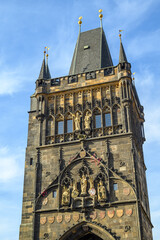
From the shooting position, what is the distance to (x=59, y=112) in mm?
24750

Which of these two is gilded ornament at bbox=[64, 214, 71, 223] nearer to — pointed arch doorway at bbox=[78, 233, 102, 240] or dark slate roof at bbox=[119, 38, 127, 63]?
pointed arch doorway at bbox=[78, 233, 102, 240]

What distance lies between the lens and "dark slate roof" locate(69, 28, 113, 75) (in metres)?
27.6

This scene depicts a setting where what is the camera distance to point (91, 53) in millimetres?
28625

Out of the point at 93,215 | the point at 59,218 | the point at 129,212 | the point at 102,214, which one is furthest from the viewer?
the point at 59,218

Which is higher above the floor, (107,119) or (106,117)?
(106,117)

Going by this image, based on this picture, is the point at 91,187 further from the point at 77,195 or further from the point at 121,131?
the point at 121,131

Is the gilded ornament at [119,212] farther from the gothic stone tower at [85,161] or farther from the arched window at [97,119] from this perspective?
the arched window at [97,119]

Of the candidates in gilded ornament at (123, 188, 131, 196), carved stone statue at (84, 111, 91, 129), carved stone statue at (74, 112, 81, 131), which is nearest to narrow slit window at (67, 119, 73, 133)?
carved stone statue at (74, 112, 81, 131)

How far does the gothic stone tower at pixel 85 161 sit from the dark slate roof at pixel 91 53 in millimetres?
393

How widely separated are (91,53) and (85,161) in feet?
32.5

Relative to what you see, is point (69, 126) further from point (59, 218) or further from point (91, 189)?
point (59, 218)

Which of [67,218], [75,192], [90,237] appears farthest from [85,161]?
[90,237]

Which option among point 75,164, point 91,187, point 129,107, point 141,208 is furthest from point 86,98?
point 141,208

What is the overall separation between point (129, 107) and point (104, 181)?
507cm
